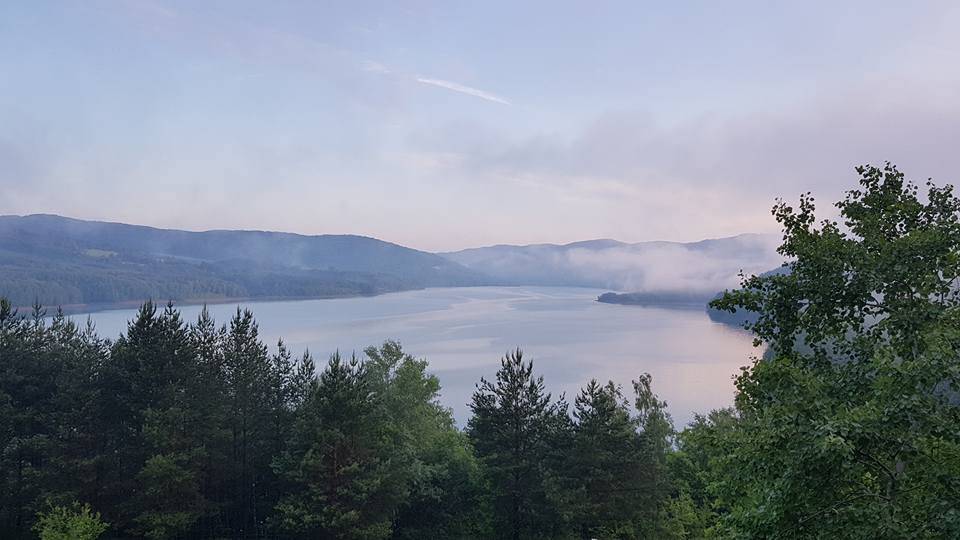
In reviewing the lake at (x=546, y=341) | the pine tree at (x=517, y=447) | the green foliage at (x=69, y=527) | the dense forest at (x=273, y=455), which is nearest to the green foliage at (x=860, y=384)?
the dense forest at (x=273, y=455)

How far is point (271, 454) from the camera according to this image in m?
21.8

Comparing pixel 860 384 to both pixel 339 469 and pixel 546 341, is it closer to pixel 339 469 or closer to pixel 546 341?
pixel 339 469

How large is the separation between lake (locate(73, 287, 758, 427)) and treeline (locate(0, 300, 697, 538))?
27.0 m

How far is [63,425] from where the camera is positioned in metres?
20.6

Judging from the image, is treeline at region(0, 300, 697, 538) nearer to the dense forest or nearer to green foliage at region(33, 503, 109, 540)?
the dense forest

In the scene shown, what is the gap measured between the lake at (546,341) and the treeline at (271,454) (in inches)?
→ 1063

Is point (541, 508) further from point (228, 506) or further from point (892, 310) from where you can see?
point (892, 310)

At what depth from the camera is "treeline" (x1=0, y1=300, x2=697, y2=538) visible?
19.0 m

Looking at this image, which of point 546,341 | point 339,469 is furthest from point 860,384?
point 546,341

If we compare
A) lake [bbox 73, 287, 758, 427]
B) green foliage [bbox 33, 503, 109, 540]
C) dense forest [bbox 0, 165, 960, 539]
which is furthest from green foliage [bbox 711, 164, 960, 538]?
lake [bbox 73, 287, 758, 427]

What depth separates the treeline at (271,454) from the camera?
747 inches

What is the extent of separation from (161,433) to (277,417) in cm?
428

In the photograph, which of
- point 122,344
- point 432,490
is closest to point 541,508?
point 432,490

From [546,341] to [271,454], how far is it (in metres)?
78.7
